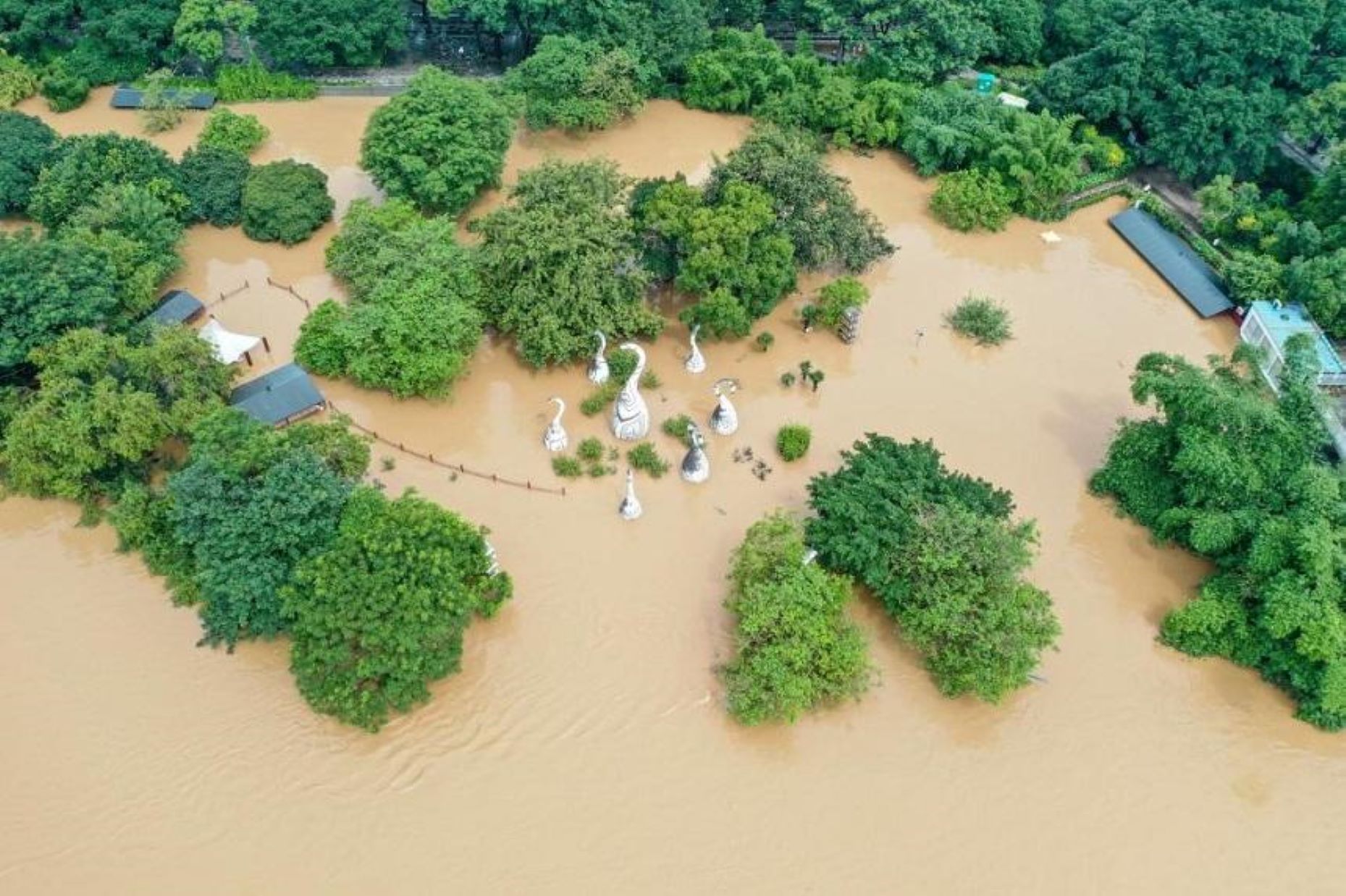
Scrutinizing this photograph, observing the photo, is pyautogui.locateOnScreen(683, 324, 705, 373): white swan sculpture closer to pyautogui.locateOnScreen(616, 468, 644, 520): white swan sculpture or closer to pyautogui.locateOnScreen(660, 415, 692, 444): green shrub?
pyautogui.locateOnScreen(660, 415, 692, 444): green shrub

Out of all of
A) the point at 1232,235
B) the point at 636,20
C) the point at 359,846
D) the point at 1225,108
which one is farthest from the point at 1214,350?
the point at 359,846

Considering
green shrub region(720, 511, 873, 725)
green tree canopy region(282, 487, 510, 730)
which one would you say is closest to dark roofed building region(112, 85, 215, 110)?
green tree canopy region(282, 487, 510, 730)

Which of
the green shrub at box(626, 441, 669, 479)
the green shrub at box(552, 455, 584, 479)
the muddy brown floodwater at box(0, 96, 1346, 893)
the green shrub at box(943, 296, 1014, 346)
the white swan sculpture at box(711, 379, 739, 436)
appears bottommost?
the muddy brown floodwater at box(0, 96, 1346, 893)

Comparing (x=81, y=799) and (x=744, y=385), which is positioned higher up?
(x=744, y=385)

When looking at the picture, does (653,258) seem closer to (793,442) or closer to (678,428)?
(678,428)

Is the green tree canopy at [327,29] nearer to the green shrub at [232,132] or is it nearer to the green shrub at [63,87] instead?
the green shrub at [232,132]

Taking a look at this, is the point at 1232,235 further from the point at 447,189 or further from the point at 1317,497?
the point at 447,189

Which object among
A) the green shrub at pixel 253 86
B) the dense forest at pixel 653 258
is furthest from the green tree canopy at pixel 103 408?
the green shrub at pixel 253 86
